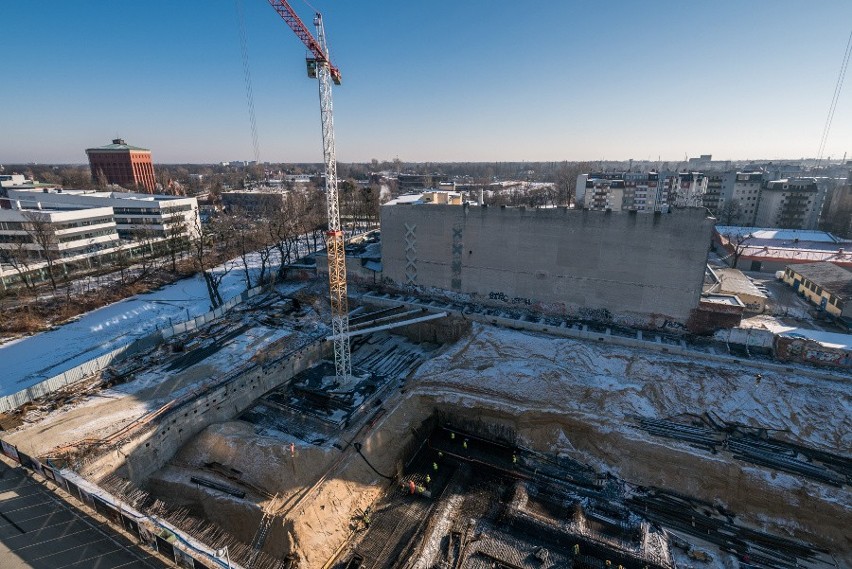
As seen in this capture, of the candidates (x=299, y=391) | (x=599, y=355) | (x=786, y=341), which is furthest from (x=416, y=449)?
(x=786, y=341)

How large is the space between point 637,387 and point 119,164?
106 m

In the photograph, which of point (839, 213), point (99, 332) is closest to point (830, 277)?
point (839, 213)

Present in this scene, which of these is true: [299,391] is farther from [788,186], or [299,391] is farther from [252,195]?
[788,186]

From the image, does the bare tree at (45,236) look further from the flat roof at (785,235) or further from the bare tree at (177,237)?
the flat roof at (785,235)

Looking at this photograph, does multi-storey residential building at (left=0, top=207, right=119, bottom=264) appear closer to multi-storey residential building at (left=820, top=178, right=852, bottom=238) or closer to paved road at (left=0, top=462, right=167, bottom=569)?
paved road at (left=0, top=462, right=167, bottom=569)

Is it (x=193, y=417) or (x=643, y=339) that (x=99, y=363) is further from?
(x=643, y=339)

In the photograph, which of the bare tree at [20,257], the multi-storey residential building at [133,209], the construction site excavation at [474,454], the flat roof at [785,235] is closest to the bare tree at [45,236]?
the bare tree at [20,257]

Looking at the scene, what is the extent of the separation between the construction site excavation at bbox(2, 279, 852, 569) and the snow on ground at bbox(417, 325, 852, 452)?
11cm

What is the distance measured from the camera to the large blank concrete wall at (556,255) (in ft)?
90.5

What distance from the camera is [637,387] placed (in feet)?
77.4

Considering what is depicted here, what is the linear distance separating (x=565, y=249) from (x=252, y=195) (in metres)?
71.1

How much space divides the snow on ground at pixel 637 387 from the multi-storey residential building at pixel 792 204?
192 feet

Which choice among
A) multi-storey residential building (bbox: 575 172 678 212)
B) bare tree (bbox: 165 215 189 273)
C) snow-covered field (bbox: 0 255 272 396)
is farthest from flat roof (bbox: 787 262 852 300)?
bare tree (bbox: 165 215 189 273)

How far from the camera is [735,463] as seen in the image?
18.9 m
